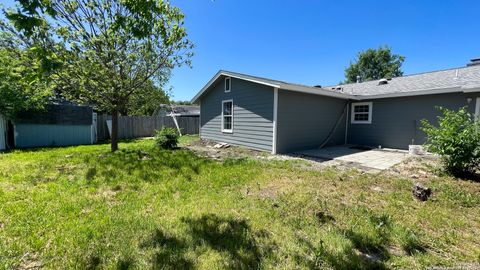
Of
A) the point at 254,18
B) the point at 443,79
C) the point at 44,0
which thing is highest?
the point at 254,18

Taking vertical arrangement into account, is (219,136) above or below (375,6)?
below

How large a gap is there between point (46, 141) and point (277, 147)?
10432 millimetres

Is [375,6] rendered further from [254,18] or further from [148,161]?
[148,161]

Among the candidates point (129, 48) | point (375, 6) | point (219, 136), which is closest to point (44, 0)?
point (129, 48)

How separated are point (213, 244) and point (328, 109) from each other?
345 inches

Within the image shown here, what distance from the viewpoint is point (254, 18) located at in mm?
10359

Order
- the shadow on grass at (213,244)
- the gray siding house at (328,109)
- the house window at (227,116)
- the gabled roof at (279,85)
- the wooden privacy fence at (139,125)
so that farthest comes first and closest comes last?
the wooden privacy fence at (139,125)
the house window at (227,116)
the gray siding house at (328,109)
the gabled roof at (279,85)
the shadow on grass at (213,244)

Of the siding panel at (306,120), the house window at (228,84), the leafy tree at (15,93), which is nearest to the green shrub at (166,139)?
the house window at (228,84)

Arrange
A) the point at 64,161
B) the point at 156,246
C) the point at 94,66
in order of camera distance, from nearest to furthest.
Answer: the point at 156,246, the point at 64,161, the point at 94,66

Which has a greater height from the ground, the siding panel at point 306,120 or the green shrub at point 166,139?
the siding panel at point 306,120

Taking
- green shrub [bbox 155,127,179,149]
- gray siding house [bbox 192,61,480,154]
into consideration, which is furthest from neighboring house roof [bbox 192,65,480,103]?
green shrub [bbox 155,127,179,149]

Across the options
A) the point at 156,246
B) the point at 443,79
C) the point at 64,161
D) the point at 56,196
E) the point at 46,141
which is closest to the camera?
the point at 156,246

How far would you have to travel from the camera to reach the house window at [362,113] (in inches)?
389

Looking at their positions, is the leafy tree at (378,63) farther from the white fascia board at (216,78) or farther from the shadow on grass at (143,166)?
the shadow on grass at (143,166)
